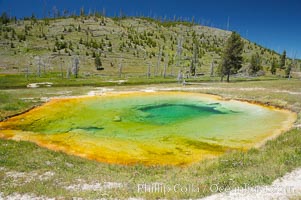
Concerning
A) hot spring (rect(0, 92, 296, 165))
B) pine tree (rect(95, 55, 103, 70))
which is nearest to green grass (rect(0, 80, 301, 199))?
hot spring (rect(0, 92, 296, 165))

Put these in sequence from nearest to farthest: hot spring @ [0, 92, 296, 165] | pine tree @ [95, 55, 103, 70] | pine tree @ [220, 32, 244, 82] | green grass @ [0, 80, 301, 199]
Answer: green grass @ [0, 80, 301, 199] → hot spring @ [0, 92, 296, 165] → pine tree @ [220, 32, 244, 82] → pine tree @ [95, 55, 103, 70]

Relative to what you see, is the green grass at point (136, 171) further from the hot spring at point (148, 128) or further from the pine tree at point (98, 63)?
the pine tree at point (98, 63)

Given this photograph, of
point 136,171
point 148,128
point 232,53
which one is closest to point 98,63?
point 232,53

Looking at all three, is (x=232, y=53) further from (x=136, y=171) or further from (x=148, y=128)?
(x=136, y=171)

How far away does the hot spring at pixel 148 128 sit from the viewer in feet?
66.0

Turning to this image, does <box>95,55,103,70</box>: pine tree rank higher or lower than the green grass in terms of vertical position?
higher

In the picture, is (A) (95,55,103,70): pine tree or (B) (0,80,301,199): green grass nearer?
(B) (0,80,301,199): green grass

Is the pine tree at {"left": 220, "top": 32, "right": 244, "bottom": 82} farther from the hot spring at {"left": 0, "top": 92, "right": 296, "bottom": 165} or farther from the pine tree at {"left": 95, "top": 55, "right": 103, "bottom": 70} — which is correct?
the pine tree at {"left": 95, "top": 55, "right": 103, "bottom": 70}

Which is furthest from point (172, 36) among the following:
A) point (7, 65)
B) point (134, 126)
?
point (134, 126)

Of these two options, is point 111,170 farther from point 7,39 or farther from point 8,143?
point 7,39

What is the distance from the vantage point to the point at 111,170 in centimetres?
1543

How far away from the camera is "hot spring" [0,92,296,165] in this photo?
20.1m

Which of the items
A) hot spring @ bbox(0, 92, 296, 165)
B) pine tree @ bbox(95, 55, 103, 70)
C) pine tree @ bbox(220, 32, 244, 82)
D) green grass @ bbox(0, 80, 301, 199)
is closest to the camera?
green grass @ bbox(0, 80, 301, 199)

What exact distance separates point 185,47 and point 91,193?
15093 centimetres
